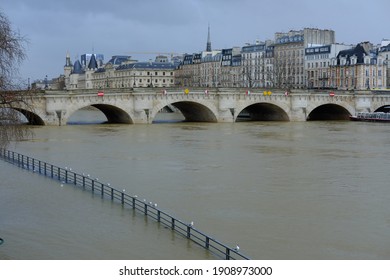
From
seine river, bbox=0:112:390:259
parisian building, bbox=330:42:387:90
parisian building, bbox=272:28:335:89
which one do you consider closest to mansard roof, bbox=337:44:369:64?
parisian building, bbox=330:42:387:90

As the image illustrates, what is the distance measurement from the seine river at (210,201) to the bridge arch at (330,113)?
31339 millimetres

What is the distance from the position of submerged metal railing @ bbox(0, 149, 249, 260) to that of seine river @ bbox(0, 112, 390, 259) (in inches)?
11.2

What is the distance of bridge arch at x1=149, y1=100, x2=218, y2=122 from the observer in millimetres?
59834

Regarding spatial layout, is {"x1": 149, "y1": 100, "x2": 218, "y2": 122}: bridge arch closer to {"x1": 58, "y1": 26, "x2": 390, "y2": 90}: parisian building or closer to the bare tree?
{"x1": 58, "y1": 26, "x2": 390, "y2": 90}: parisian building

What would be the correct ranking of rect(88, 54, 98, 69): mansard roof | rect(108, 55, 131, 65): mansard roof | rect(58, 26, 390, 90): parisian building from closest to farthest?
rect(58, 26, 390, 90): parisian building, rect(108, 55, 131, 65): mansard roof, rect(88, 54, 98, 69): mansard roof

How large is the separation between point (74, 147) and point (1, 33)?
916 inches

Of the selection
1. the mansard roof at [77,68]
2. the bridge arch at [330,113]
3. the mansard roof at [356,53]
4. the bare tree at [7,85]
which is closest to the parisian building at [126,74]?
the mansard roof at [77,68]

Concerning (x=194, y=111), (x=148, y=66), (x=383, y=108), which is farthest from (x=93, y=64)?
(x=194, y=111)

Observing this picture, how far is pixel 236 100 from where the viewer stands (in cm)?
6312

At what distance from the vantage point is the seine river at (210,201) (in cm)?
1557

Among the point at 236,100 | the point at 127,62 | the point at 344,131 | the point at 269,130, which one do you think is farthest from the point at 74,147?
the point at 127,62

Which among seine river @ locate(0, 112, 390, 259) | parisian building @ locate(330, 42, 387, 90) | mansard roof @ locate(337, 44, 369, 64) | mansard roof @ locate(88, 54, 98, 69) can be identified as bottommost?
seine river @ locate(0, 112, 390, 259)

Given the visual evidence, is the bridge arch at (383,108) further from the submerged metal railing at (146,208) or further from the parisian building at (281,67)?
the submerged metal railing at (146,208)

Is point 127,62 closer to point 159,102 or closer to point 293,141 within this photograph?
point 159,102
